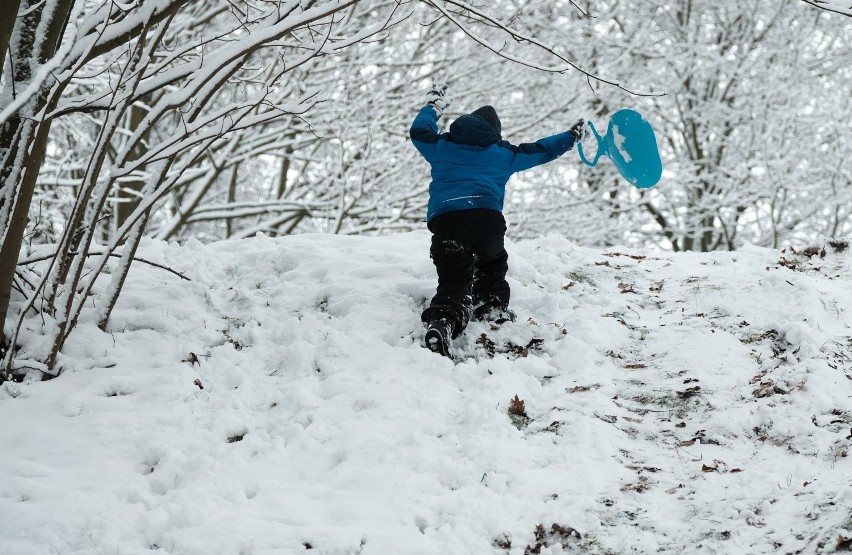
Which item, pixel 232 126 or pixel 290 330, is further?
pixel 290 330

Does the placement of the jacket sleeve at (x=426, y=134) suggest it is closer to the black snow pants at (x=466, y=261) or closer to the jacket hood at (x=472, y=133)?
the jacket hood at (x=472, y=133)

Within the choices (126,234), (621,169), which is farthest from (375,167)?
(126,234)

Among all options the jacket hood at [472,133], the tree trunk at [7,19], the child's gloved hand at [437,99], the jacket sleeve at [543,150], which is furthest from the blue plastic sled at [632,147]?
the tree trunk at [7,19]

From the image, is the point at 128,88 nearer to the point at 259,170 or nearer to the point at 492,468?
the point at 492,468

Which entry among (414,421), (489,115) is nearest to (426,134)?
(489,115)

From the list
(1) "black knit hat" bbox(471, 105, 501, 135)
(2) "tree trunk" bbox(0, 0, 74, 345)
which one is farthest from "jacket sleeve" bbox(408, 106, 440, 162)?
(2) "tree trunk" bbox(0, 0, 74, 345)

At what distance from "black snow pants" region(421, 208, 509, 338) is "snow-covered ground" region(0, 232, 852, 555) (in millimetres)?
→ 210

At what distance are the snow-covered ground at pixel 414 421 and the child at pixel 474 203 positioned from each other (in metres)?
Result: 0.28

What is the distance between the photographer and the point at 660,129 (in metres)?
14.1

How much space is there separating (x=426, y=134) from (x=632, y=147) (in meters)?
1.63

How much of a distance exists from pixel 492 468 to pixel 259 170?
11.6m

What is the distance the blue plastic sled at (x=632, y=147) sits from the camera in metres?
5.16

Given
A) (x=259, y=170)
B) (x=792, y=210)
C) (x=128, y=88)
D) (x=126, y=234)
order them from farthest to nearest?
(x=259, y=170), (x=792, y=210), (x=126, y=234), (x=128, y=88)

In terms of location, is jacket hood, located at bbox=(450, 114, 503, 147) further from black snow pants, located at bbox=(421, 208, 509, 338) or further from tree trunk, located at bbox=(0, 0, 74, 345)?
tree trunk, located at bbox=(0, 0, 74, 345)
